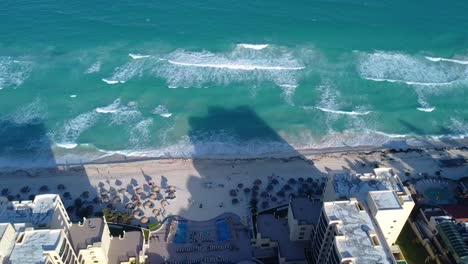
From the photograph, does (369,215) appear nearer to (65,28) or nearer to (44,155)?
(44,155)

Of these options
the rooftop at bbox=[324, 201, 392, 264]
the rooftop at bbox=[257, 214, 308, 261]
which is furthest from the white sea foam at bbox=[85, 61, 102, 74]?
the rooftop at bbox=[324, 201, 392, 264]

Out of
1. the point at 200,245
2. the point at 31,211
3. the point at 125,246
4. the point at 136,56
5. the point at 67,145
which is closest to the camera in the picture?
the point at 31,211

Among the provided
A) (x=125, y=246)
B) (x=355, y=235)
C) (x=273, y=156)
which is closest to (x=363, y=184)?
(x=355, y=235)

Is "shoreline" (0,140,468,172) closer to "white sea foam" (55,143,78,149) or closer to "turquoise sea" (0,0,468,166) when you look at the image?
"turquoise sea" (0,0,468,166)

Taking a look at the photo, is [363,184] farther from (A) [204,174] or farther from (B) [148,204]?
(B) [148,204]

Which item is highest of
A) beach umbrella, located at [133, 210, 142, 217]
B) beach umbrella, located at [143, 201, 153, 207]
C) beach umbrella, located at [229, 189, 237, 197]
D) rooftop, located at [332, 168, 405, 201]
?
rooftop, located at [332, 168, 405, 201]
